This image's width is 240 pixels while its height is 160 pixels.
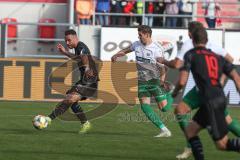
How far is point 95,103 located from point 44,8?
742 centimetres

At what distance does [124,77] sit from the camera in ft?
70.9

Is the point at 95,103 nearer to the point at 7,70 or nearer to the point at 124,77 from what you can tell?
the point at 124,77

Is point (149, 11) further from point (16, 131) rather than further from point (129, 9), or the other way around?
point (16, 131)

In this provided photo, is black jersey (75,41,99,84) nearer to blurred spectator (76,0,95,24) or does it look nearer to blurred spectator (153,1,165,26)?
blurred spectator (76,0,95,24)

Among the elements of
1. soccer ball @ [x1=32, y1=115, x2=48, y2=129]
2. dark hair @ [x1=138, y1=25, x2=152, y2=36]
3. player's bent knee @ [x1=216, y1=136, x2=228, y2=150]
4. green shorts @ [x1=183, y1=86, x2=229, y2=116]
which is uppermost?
dark hair @ [x1=138, y1=25, x2=152, y2=36]

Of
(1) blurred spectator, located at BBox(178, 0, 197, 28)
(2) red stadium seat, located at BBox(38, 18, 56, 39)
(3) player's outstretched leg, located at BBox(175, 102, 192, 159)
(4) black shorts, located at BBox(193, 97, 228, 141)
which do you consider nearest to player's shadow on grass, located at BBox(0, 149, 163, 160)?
(3) player's outstretched leg, located at BBox(175, 102, 192, 159)

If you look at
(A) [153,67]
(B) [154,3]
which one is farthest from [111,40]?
(A) [153,67]

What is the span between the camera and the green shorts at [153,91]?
14609mm

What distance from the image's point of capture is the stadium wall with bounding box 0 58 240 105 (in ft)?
71.0

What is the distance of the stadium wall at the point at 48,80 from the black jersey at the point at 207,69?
11623 millimetres

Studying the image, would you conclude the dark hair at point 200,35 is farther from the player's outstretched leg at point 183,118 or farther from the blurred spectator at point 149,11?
the blurred spectator at point 149,11

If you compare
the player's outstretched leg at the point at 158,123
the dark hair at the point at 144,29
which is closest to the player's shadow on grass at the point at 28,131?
the player's outstretched leg at the point at 158,123

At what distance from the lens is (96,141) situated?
13.5 meters

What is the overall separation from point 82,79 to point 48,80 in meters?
7.24
